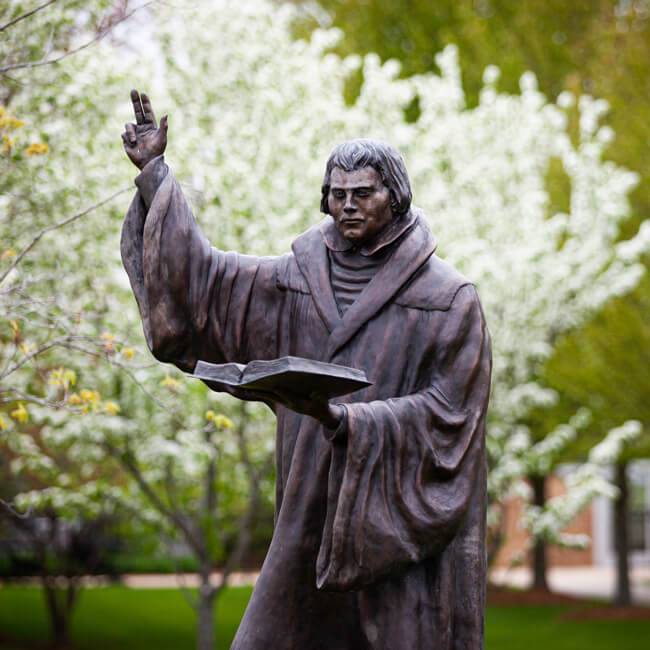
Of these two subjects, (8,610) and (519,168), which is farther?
(8,610)

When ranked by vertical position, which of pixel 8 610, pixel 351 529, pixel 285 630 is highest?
pixel 351 529

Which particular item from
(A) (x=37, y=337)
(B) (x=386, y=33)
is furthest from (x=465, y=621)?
(B) (x=386, y=33)

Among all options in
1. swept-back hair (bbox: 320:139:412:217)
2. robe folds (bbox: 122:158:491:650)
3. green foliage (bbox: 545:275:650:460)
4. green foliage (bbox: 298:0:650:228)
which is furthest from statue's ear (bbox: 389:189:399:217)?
green foliage (bbox: 298:0:650:228)

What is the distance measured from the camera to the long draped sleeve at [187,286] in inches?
152

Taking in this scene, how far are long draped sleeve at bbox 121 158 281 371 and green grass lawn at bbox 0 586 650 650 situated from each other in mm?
12495

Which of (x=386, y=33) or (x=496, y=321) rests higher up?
(x=386, y=33)

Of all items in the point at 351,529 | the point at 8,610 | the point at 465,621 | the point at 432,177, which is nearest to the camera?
the point at 351,529

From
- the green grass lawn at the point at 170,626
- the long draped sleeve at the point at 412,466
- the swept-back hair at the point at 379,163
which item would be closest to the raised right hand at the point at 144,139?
the swept-back hair at the point at 379,163

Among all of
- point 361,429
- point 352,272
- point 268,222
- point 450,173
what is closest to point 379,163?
point 352,272

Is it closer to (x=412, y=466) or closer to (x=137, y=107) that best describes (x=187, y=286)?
(x=137, y=107)

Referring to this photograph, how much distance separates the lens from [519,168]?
42.5 ft

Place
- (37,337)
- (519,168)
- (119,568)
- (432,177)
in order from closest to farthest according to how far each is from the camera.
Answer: (37,337), (432,177), (519,168), (119,568)

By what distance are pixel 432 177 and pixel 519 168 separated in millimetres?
1584

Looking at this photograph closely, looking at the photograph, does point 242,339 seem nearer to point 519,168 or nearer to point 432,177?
point 432,177
